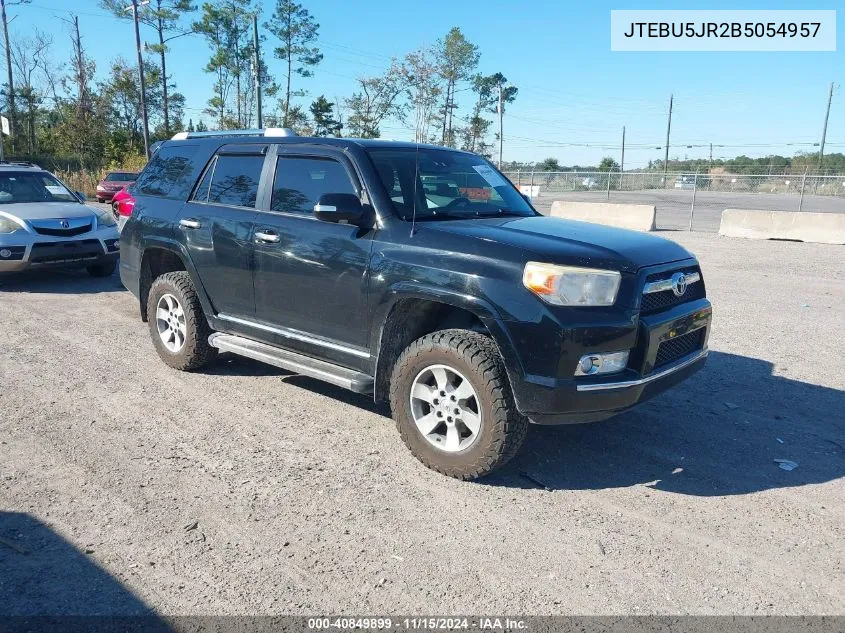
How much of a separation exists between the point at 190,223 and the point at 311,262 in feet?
5.01

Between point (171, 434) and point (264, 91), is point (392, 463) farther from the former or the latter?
point (264, 91)

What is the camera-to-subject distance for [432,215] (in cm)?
445

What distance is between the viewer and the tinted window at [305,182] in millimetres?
4660

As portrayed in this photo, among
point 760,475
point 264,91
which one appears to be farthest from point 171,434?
point 264,91

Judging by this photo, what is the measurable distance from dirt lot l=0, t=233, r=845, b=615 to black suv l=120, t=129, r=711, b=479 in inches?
17.6

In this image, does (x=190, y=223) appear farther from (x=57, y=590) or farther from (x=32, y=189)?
(x=32, y=189)

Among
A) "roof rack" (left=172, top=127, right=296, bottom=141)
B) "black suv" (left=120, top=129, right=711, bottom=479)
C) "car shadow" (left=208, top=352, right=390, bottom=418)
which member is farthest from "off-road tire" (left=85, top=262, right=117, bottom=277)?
"car shadow" (left=208, top=352, right=390, bottom=418)

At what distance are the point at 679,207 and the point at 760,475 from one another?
3387cm

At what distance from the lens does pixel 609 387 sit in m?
3.59

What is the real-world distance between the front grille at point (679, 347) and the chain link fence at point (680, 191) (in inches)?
1111

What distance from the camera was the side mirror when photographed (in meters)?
4.16

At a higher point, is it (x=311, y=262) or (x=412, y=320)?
(x=311, y=262)

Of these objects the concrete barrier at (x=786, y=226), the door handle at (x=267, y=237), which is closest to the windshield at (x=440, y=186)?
the door handle at (x=267, y=237)

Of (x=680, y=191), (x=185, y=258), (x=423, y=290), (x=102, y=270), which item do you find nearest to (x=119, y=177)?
(x=102, y=270)
